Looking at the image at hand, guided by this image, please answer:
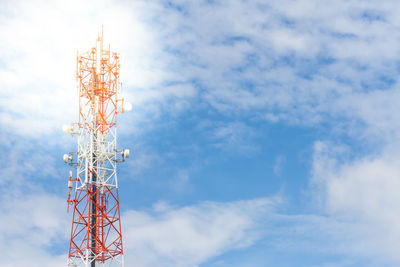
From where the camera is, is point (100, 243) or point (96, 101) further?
point (96, 101)

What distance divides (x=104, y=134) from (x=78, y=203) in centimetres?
1090

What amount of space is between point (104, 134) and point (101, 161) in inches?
162

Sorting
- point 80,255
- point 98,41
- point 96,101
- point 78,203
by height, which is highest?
point 98,41

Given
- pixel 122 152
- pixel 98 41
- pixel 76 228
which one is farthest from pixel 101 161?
pixel 98 41

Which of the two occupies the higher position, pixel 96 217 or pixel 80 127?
pixel 80 127

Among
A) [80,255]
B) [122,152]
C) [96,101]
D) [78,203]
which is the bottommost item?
[80,255]

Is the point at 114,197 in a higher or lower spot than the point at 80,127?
lower

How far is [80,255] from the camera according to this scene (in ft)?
309

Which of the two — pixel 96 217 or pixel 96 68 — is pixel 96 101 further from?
pixel 96 217

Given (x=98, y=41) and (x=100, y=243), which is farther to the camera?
(x=98, y=41)

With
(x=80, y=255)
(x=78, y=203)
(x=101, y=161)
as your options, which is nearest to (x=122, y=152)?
(x=101, y=161)

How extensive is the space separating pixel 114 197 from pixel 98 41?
78.9ft

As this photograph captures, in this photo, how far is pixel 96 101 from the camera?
334 feet

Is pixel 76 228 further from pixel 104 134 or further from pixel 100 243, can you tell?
pixel 104 134
